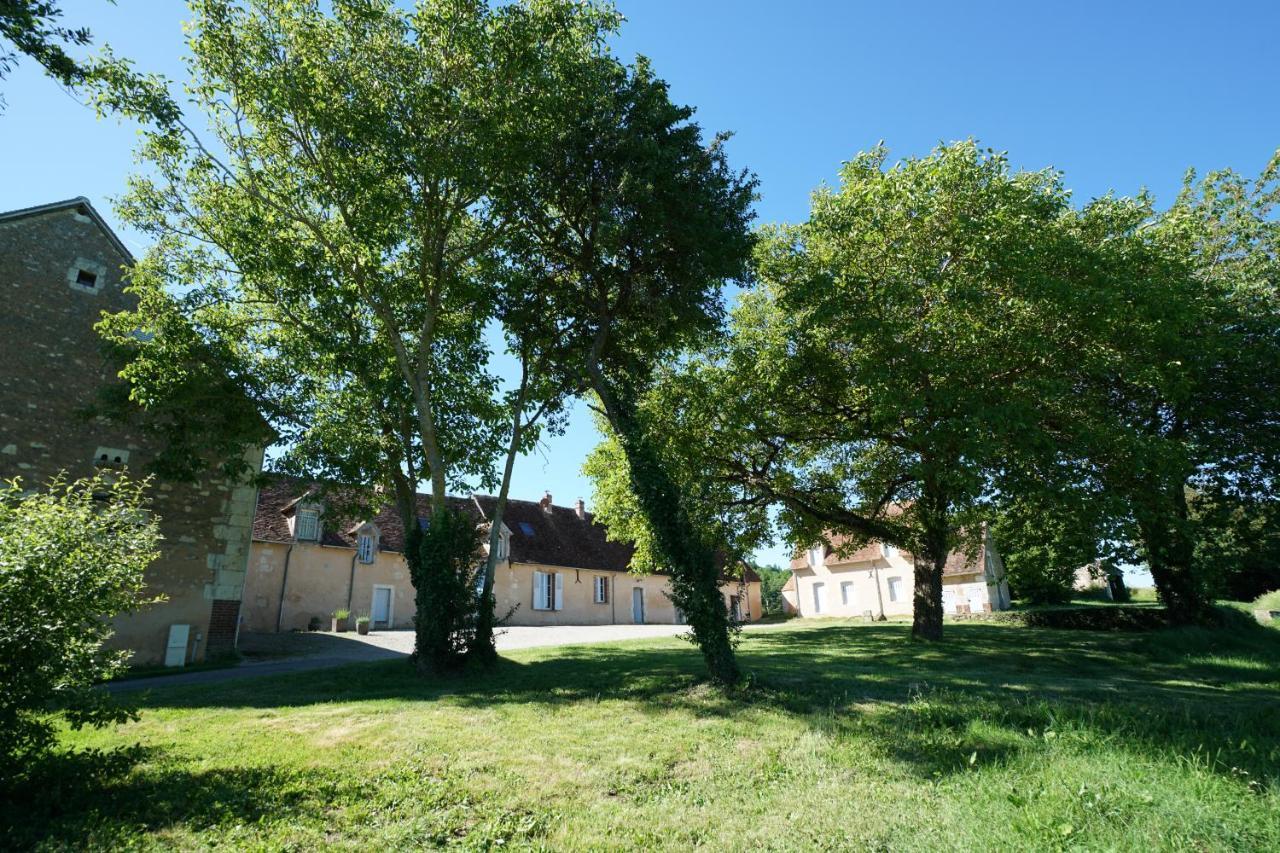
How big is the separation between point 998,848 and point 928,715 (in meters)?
2.99

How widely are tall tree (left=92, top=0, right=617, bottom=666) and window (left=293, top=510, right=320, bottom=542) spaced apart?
499 inches

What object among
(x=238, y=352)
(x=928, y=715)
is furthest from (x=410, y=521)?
(x=928, y=715)

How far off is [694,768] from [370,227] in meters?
10.4

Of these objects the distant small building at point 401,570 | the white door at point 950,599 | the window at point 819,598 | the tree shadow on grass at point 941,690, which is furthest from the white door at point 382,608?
the white door at point 950,599

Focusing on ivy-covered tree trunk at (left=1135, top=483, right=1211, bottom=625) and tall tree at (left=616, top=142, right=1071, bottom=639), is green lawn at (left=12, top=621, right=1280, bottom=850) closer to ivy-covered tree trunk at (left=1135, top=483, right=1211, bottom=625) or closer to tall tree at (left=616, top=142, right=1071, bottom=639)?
tall tree at (left=616, top=142, right=1071, bottom=639)

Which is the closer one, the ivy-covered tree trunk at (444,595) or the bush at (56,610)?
the bush at (56,610)

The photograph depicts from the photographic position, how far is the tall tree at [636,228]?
33.9ft

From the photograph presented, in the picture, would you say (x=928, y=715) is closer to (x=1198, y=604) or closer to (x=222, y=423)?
(x=222, y=423)

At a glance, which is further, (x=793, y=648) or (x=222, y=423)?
(x=793, y=648)

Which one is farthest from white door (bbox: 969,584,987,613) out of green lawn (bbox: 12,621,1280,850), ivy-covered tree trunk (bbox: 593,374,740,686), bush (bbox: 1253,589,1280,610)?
ivy-covered tree trunk (bbox: 593,374,740,686)

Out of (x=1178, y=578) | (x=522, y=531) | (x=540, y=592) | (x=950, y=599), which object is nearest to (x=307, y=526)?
(x=522, y=531)

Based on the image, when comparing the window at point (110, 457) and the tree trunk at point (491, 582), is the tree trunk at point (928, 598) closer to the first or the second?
the tree trunk at point (491, 582)

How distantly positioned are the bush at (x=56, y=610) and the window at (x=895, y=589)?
33.4 metres

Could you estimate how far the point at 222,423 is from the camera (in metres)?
12.9
